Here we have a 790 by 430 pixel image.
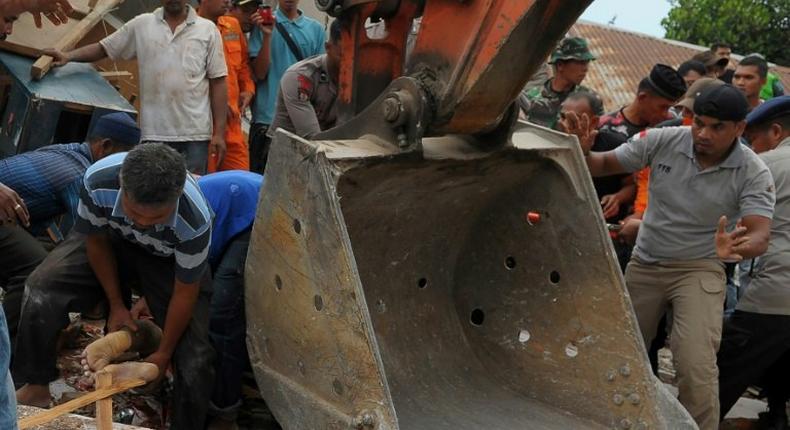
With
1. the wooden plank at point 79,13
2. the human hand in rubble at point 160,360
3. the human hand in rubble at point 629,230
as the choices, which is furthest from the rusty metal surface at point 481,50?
the wooden plank at point 79,13

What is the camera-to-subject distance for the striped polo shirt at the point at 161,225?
3.66 metres

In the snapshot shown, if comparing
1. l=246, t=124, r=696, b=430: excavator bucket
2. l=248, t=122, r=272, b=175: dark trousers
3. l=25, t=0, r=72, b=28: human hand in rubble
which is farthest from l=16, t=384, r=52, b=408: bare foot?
l=248, t=122, r=272, b=175: dark trousers

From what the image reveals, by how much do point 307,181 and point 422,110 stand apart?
458 mm

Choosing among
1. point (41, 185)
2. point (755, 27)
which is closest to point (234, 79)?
point (41, 185)

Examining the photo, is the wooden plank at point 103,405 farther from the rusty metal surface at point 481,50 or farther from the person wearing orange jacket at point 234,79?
the person wearing orange jacket at point 234,79

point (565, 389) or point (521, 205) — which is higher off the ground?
point (521, 205)

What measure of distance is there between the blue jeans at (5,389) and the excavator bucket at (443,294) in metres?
1.25

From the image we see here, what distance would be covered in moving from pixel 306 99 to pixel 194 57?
1.00m

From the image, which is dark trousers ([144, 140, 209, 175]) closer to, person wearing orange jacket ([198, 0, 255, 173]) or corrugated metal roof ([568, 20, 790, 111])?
person wearing orange jacket ([198, 0, 255, 173])

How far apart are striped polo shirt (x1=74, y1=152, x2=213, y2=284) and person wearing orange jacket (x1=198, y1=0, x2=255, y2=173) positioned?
1.95 m

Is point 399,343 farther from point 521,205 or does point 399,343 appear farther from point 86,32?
point 86,32

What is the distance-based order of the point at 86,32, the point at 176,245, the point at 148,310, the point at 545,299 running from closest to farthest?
the point at 176,245 → the point at 545,299 → the point at 148,310 → the point at 86,32

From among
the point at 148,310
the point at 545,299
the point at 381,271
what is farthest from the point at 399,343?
the point at 148,310

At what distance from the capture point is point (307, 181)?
3.25 metres
